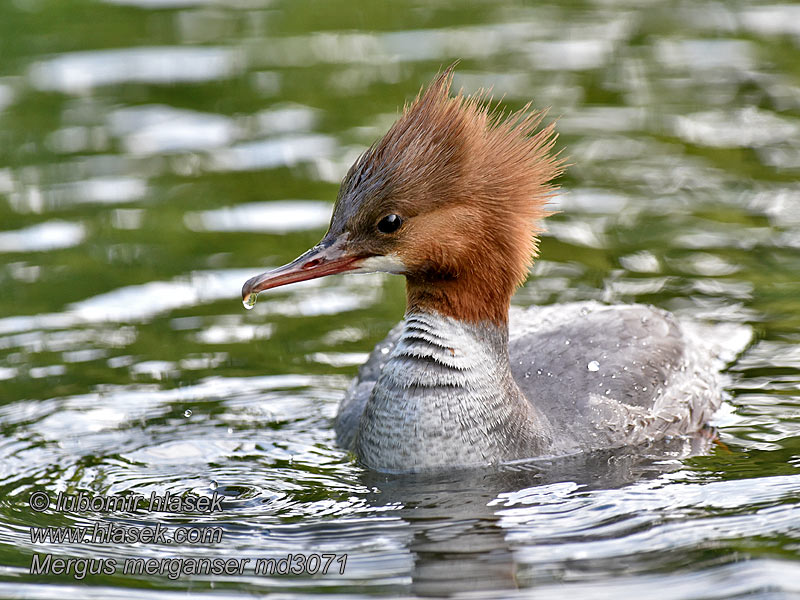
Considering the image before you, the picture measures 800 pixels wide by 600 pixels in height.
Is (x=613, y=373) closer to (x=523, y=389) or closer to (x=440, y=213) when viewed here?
(x=523, y=389)

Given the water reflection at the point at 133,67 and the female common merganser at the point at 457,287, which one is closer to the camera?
the female common merganser at the point at 457,287

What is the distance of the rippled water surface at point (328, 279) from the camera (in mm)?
6547

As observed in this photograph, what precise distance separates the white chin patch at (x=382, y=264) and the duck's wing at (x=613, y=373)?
119 centimetres

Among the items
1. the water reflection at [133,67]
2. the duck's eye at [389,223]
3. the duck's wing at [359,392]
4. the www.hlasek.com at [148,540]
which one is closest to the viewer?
the www.hlasek.com at [148,540]

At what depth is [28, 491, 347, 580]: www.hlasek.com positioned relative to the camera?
6336 mm

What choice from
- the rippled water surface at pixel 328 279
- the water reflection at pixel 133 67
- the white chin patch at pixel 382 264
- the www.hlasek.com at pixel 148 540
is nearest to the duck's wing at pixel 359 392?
the rippled water surface at pixel 328 279

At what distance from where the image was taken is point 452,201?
7.29 metres

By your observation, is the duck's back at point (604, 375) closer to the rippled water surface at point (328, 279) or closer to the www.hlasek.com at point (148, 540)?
the rippled water surface at point (328, 279)

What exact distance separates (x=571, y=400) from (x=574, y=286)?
8.61 feet

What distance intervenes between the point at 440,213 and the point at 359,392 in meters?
1.58

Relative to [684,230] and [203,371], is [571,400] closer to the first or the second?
[203,371]

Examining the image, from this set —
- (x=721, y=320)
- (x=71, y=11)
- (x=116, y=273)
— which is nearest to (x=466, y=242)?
(x=721, y=320)

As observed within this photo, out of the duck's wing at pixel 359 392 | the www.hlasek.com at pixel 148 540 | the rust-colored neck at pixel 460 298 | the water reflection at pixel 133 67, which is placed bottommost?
the www.hlasek.com at pixel 148 540

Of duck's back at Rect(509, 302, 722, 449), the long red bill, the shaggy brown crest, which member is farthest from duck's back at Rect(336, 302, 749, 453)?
the long red bill
